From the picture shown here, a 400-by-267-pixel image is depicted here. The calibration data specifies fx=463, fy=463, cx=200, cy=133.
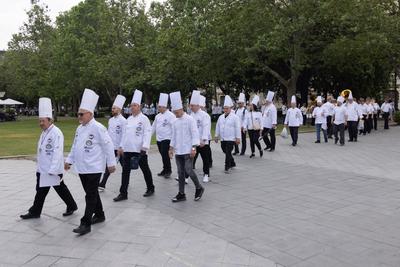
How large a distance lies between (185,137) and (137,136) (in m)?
0.94

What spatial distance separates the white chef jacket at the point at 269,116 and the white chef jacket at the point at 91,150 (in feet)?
31.0

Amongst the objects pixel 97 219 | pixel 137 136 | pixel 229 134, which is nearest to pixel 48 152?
pixel 97 219

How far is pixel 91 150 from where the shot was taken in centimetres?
661

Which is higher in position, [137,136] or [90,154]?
[137,136]

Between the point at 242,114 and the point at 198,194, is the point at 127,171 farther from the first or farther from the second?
the point at 242,114

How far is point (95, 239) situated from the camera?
618 cm

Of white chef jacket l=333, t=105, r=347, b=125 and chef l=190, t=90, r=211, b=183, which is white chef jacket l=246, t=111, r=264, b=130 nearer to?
chef l=190, t=90, r=211, b=183

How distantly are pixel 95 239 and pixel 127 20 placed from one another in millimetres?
37865

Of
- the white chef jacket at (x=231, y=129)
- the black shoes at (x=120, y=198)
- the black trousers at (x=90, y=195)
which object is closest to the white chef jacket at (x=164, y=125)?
the white chef jacket at (x=231, y=129)

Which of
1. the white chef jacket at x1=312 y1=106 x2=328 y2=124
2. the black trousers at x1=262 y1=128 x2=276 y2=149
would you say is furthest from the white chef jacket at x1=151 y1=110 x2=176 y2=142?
the white chef jacket at x1=312 y1=106 x2=328 y2=124

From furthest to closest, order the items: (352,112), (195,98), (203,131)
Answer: (352,112) < (203,131) < (195,98)

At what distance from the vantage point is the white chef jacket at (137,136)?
28.2 ft

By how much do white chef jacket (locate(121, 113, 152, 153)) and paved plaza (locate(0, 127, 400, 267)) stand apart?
Result: 0.97 metres

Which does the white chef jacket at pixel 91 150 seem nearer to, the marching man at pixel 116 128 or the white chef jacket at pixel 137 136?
the white chef jacket at pixel 137 136
